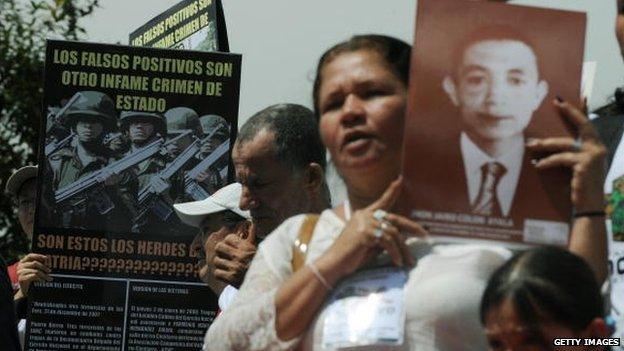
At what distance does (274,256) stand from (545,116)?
77 centimetres

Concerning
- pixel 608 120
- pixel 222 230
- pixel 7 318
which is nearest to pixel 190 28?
pixel 7 318

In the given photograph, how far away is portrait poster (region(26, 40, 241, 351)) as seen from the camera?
6.87 meters

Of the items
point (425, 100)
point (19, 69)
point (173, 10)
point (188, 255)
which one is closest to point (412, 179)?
point (425, 100)

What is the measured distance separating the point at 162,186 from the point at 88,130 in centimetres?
37

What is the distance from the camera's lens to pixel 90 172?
6879 mm

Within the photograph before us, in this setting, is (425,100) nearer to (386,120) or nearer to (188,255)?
(386,120)

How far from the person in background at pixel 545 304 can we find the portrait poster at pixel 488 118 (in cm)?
9

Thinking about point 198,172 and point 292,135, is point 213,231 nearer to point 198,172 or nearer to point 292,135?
point 198,172

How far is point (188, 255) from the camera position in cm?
699

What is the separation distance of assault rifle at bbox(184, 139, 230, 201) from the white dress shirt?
3163 millimetres

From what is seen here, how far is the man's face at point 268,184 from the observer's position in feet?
17.8

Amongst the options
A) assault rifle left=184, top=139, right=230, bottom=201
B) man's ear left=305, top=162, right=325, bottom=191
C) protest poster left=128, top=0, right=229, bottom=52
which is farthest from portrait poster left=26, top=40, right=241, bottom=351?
man's ear left=305, top=162, right=325, bottom=191

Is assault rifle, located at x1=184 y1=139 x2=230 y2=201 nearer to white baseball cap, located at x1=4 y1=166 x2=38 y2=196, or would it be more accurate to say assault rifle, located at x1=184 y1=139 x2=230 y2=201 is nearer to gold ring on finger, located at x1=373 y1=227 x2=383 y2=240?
white baseball cap, located at x1=4 y1=166 x2=38 y2=196

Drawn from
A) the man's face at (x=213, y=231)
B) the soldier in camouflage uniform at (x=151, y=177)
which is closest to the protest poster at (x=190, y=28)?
the soldier in camouflage uniform at (x=151, y=177)
